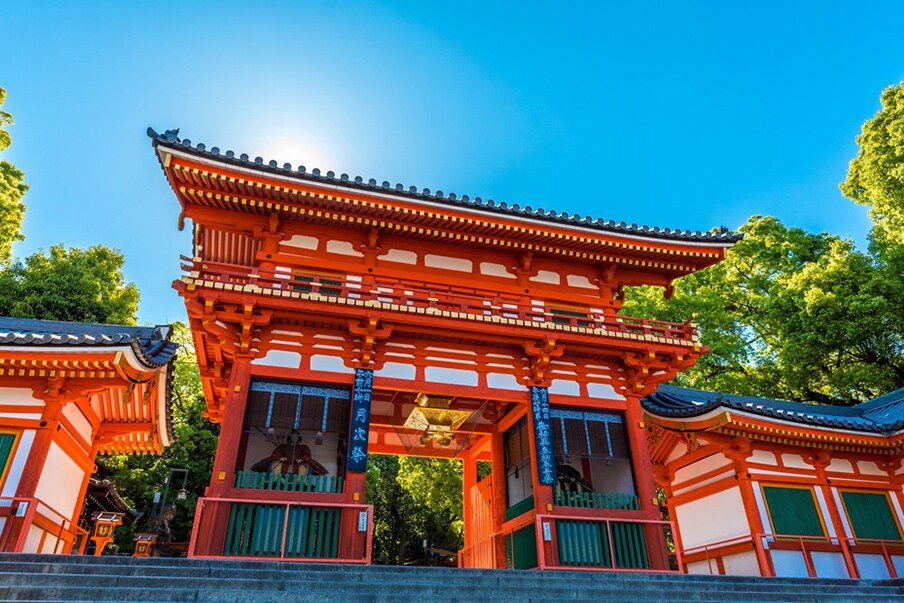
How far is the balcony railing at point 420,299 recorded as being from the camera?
10.2 meters

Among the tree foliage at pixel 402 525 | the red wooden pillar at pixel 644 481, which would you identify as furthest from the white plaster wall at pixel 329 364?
the tree foliage at pixel 402 525

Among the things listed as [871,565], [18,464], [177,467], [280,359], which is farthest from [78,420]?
[871,565]

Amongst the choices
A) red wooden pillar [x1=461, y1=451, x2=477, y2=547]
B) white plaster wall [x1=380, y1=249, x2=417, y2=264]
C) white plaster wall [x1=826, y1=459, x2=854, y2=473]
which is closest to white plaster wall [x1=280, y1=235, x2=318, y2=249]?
white plaster wall [x1=380, y1=249, x2=417, y2=264]

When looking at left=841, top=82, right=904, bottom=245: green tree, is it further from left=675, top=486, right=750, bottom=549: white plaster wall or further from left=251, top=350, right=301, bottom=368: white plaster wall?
left=251, top=350, right=301, bottom=368: white plaster wall

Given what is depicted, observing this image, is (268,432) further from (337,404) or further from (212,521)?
(212,521)

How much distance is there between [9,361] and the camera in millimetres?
9055

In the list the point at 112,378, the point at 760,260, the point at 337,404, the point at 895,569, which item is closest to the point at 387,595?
the point at 337,404

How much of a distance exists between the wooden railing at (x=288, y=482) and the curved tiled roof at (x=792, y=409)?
7.81 m

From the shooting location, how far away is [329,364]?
1070 centimetres

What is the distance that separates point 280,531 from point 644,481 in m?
6.85

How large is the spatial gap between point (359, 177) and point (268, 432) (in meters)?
5.25

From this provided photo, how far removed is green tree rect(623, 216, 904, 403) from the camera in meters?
20.3

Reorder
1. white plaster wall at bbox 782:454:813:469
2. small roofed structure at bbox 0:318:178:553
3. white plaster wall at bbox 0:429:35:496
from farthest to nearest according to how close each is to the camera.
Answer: white plaster wall at bbox 782:454:813:469
white plaster wall at bbox 0:429:35:496
small roofed structure at bbox 0:318:178:553

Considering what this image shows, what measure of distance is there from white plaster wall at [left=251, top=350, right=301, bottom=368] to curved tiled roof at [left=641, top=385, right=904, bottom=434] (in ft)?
27.4
